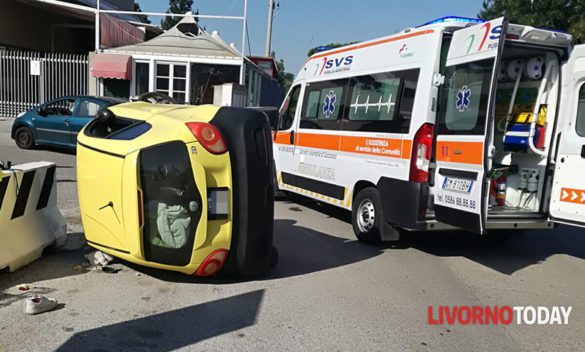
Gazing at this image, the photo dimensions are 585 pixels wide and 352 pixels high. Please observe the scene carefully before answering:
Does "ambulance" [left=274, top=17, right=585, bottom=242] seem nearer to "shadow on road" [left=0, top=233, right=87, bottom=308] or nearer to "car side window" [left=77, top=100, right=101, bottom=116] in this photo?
"shadow on road" [left=0, top=233, right=87, bottom=308]

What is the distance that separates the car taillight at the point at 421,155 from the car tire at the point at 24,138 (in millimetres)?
10633

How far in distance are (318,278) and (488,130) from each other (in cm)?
231

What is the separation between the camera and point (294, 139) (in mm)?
8344

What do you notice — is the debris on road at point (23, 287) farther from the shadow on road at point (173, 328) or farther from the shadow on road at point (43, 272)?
the shadow on road at point (173, 328)

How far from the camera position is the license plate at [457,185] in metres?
5.16

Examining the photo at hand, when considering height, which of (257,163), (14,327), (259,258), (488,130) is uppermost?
(488,130)

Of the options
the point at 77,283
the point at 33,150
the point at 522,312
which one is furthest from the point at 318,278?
the point at 33,150

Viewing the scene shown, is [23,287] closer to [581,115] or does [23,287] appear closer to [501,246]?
[501,246]

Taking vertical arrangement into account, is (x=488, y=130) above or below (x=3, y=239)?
above

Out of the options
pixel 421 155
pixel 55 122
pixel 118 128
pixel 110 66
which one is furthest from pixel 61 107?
pixel 421 155

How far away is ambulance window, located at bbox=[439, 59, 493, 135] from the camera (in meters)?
5.13

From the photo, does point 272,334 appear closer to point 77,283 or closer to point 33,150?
point 77,283

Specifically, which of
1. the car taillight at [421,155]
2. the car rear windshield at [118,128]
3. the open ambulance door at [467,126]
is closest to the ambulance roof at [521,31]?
the open ambulance door at [467,126]

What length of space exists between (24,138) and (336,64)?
9.18 meters
